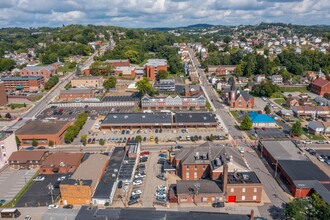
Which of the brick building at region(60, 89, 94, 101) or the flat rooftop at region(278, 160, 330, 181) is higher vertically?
the brick building at region(60, 89, 94, 101)

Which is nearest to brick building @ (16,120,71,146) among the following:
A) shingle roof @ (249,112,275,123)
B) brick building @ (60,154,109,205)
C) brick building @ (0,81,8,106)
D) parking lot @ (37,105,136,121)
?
parking lot @ (37,105,136,121)

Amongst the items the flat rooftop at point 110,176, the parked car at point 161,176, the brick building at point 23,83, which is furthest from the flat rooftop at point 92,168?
the brick building at point 23,83

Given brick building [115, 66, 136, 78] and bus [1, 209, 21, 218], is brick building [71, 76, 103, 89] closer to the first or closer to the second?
brick building [115, 66, 136, 78]

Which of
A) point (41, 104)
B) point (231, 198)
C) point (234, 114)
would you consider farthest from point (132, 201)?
point (41, 104)

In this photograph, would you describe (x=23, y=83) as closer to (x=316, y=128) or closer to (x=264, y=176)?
(x=264, y=176)

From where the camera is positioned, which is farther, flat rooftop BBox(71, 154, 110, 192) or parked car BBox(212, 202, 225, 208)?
flat rooftop BBox(71, 154, 110, 192)

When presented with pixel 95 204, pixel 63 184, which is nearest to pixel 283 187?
pixel 95 204

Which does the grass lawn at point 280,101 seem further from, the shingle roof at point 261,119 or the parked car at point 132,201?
the parked car at point 132,201
